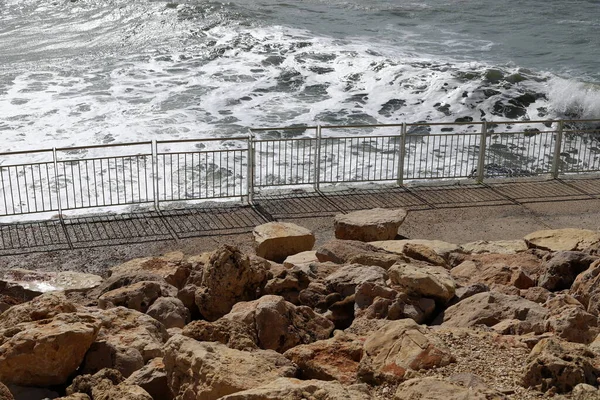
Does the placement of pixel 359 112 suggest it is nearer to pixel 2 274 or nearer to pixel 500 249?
pixel 500 249

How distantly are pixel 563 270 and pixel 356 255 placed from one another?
2.75 meters

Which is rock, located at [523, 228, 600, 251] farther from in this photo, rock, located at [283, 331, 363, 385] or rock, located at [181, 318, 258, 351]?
rock, located at [181, 318, 258, 351]

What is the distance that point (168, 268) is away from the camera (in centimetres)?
1154

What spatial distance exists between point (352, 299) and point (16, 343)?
12.2 feet

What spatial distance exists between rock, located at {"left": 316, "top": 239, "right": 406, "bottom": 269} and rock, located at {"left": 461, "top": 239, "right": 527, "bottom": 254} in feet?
5.72

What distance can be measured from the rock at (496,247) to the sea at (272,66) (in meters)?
11.5

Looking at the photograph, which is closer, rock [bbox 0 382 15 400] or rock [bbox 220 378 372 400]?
rock [bbox 220 378 372 400]

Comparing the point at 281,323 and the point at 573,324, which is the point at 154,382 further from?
the point at 573,324

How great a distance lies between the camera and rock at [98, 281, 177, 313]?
377 inches

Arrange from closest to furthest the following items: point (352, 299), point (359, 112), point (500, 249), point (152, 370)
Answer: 1. point (152, 370)
2. point (352, 299)
3. point (500, 249)
4. point (359, 112)

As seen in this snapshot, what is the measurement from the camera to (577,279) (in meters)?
9.59

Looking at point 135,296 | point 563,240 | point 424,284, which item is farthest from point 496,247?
point 135,296

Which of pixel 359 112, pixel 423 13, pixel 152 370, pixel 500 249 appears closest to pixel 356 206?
pixel 500 249

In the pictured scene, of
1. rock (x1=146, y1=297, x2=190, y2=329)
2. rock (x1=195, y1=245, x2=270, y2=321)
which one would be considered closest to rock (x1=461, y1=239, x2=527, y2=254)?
rock (x1=195, y1=245, x2=270, y2=321)
